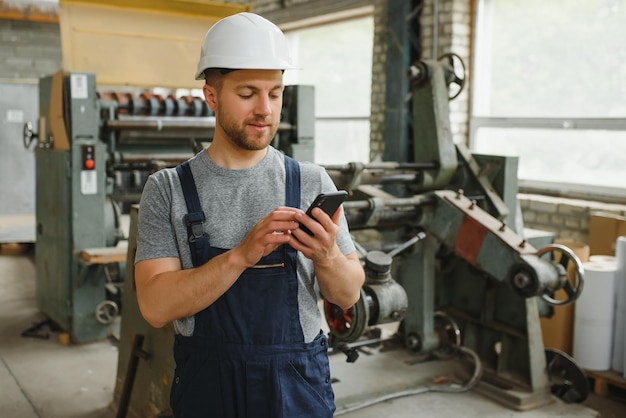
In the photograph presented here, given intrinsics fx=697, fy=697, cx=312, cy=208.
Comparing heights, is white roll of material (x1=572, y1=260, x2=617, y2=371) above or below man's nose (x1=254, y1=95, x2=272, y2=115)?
below

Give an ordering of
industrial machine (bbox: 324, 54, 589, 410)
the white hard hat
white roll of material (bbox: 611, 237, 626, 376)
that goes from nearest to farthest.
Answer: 1. the white hard hat
2. industrial machine (bbox: 324, 54, 589, 410)
3. white roll of material (bbox: 611, 237, 626, 376)

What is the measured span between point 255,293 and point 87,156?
3.10 metres

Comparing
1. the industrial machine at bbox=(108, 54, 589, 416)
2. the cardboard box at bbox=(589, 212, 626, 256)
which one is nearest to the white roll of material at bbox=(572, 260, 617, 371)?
the industrial machine at bbox=(108, 54, 589, 416)

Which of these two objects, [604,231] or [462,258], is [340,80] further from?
[462,258]

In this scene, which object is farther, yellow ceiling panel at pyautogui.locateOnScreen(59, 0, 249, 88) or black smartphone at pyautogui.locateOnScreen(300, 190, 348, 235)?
yellow ceiling panel at pyautogui.locateOnScreen(59, 0, 249, 88)

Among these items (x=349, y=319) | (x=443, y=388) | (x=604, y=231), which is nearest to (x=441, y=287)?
(x=443, y=388)

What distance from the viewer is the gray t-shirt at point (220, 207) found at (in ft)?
4.97

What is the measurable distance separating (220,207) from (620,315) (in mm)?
2907

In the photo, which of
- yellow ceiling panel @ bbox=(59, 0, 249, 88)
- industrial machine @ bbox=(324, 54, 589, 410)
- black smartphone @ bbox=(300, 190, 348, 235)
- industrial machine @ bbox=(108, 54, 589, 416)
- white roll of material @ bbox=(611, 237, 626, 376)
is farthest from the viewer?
yellow ceiling panel @ bbox=(59, 0, 249, 88)

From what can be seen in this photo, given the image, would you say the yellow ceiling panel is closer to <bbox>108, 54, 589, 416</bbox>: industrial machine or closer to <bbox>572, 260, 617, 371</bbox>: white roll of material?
<bbox>108, 54, 589, 416</bbox>: industrial machine

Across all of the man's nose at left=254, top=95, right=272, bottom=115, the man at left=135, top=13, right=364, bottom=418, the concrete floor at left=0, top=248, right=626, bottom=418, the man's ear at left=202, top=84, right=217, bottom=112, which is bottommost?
the concrete floor at left=0, top=248, right=626, bottom=418

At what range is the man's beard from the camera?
1.51 metres

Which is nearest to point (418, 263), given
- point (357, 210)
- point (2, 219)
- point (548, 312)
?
point (357, 210)

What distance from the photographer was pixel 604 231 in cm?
446
